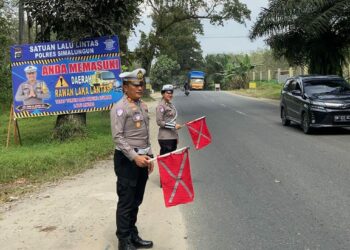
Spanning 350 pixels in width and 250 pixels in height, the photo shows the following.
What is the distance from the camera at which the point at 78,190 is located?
8.38m

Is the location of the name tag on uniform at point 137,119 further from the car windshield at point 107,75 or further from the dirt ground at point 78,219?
the car windshield at point 107,75

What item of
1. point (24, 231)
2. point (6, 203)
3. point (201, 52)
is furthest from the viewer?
point (201, 52)

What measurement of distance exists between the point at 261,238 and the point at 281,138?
29.0 ft

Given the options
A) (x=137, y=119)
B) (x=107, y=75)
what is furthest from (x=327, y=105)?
(x=137, y=119)

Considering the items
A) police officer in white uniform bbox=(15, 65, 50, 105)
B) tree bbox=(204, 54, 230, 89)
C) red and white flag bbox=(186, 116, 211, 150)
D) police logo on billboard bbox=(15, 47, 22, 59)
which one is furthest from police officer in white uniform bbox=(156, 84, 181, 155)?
tree bbox=(204, 54, 230, 89)

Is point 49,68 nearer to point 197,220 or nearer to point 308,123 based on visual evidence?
point 308,123

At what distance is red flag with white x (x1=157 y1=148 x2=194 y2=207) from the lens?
5.02 metres

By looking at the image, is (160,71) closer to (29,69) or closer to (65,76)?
(65,76)

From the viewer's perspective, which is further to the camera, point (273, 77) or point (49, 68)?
point (273, 77)

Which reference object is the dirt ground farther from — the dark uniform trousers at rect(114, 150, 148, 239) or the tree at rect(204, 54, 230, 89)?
the tree at rect(204, 54, 230, 89)

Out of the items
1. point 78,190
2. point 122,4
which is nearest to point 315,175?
point 78,190

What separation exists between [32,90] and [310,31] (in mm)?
14986

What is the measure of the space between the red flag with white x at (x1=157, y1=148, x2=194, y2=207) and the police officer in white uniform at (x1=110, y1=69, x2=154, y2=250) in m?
0.15

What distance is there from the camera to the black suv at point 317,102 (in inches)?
561
